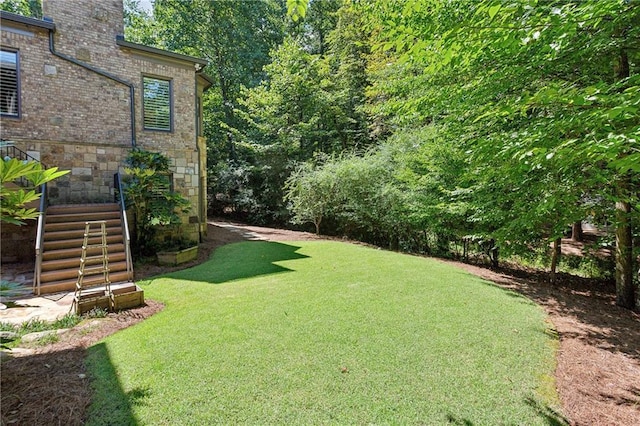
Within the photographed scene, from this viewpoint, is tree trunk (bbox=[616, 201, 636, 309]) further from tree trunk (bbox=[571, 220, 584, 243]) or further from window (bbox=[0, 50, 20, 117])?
window (bbox=[0, 50, 20, 117])

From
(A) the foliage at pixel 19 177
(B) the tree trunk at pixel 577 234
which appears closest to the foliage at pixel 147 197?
(A) the foliage at pixel 19 177

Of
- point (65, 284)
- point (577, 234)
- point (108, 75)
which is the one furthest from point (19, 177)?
point (577, 234)

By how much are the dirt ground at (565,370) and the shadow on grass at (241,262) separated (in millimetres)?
1752

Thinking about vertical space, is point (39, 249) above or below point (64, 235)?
below

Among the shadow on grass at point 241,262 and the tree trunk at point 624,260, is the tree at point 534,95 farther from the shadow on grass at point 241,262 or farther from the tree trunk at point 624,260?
the shadow on grass at point 241,262

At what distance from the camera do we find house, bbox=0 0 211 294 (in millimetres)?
7512

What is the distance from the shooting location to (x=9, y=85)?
747 cm

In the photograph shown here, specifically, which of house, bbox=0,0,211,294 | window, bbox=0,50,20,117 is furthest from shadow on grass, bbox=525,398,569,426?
window, bbox=0,50,20,117

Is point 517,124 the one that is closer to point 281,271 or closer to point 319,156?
point 281,271

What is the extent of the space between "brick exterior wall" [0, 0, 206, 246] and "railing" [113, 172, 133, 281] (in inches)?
10.3

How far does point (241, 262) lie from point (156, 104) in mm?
5640

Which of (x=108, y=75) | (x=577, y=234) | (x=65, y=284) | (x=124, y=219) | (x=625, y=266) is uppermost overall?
(x=108, y=75)

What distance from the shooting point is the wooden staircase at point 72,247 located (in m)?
5.80

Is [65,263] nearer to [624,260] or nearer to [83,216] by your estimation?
[83,216]
